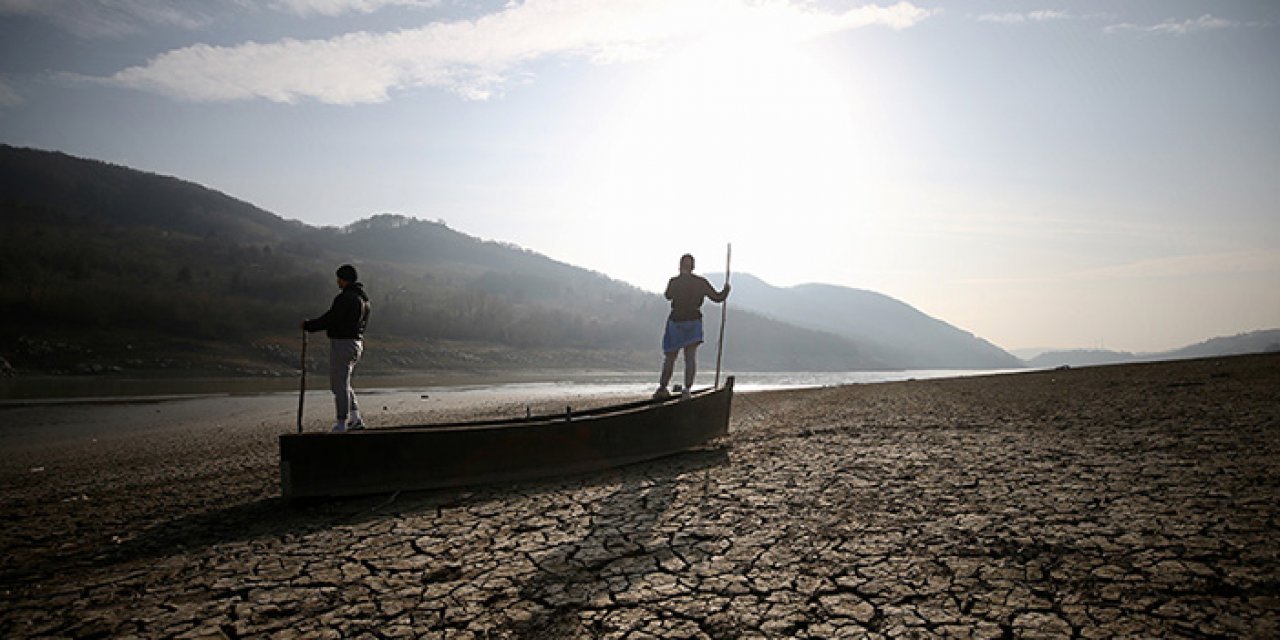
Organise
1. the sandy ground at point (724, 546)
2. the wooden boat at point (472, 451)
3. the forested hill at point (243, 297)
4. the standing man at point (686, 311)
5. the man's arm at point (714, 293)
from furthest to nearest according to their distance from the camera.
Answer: the forested hill at point (243, 297) → the standing man at point (686, 311) → the man's arm at point (714, 293) → the wooden boat at point (472, 451) → the sandy ground at point (724, 546)

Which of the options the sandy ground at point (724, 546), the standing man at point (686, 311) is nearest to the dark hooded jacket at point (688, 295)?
the standing man at point (686, 311)

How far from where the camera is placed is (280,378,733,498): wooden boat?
479 cm

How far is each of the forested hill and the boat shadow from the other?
3091 cm

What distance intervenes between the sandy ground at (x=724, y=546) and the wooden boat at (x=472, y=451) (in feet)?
0.57

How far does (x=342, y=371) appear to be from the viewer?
641 cm

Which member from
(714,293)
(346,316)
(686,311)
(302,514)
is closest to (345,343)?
(346,316)

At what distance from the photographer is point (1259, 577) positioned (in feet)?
9.45

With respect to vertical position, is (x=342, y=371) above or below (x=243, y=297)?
below

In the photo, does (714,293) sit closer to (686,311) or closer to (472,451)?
(686,311)

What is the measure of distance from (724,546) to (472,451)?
2.60 metres

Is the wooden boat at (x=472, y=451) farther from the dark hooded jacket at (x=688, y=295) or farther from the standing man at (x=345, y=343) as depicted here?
the dark hooded jacket at (x=688, y=295)

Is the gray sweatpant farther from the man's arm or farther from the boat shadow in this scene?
the man's arm

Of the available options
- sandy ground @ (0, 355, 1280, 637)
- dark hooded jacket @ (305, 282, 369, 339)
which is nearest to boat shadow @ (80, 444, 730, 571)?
sandy ground @ (0, 355, 1280, 637)

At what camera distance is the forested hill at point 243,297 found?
35969 mm
